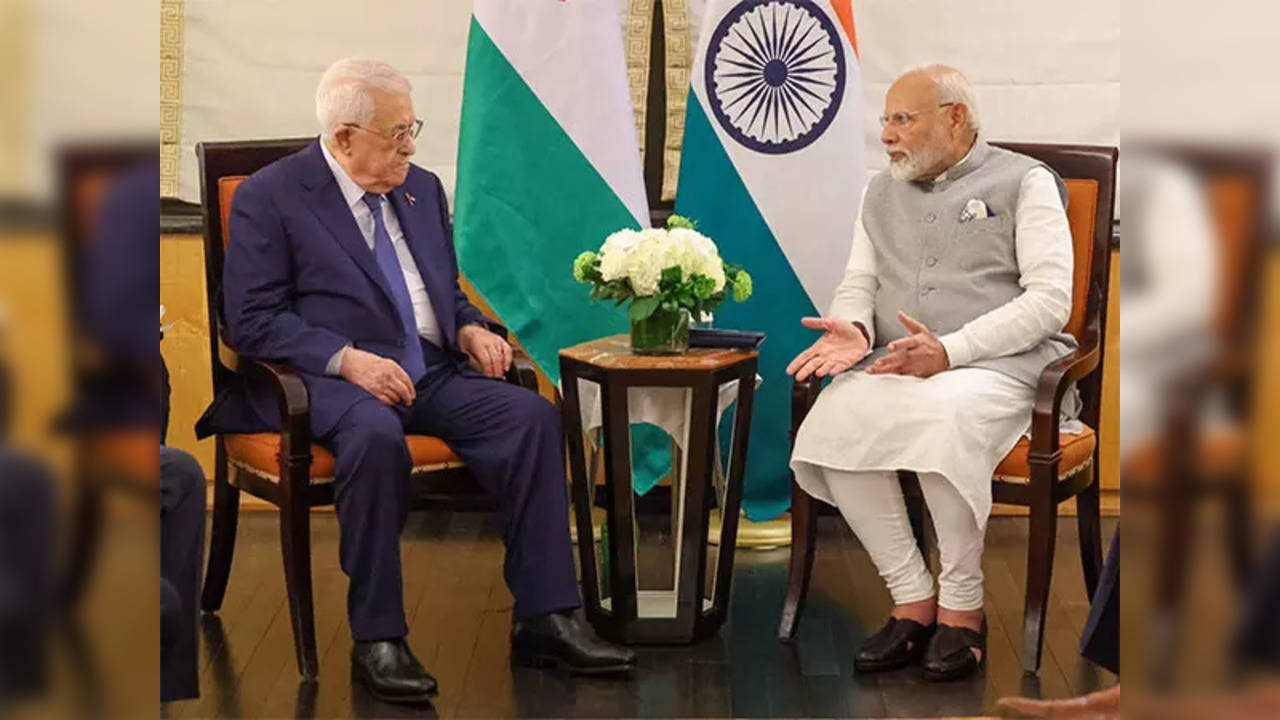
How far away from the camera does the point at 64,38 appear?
23.3 inches

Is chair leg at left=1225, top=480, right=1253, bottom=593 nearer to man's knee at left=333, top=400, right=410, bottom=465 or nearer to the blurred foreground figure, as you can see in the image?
the blurred foreground figure

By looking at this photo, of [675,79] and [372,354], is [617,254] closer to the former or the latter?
[372,354]

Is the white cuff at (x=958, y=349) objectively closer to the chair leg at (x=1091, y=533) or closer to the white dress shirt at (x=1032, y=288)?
the white dress shirt at (x=1032, y=288)

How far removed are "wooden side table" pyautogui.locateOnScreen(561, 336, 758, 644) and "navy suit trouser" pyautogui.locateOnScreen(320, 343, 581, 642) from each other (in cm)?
12

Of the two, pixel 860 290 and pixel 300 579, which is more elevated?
pixel 860 290

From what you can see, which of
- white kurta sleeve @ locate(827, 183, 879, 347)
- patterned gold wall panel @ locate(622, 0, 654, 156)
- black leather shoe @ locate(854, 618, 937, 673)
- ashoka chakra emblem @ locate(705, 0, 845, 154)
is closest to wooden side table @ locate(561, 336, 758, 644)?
white kurta sleeve @ locate(827, 183, 879, 347)

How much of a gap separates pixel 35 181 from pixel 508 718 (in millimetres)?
2320

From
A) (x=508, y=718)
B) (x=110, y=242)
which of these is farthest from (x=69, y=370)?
(x=508, y=718)

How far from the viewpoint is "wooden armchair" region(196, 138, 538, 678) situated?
2.93m

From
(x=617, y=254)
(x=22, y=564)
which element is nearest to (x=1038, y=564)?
(x=617, y=254)

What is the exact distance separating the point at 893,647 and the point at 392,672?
99 centimetres

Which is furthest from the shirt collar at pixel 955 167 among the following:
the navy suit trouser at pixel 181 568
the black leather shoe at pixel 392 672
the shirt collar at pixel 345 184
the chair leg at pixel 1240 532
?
the chair leg at pixel 1240 532

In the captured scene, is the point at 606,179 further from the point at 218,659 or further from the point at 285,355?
the point at 218,659

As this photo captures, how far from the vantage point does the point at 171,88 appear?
422 cm
